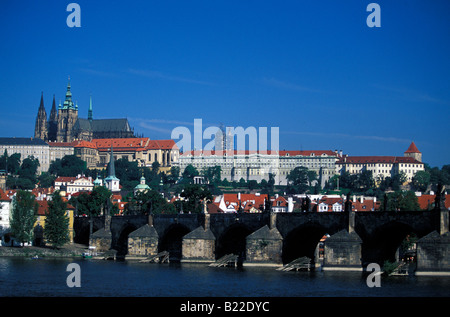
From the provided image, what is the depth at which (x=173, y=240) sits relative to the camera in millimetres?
77875

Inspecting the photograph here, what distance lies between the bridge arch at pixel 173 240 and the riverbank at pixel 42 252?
9260 mm

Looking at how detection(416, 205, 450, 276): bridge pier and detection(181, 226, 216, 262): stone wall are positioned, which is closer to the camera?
detection(416, 205, 450, 276): bridge pier

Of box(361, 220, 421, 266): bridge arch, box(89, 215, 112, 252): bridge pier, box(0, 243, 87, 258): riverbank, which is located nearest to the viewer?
box(361, 220, 421, 266): bridge arch

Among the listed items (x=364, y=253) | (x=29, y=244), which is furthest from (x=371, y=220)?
(x=29, y=244)

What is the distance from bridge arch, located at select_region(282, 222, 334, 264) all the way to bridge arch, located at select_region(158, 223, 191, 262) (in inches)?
489

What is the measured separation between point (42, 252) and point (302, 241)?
86.5 ft

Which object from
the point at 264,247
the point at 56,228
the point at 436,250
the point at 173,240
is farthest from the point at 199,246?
the point at 436,250

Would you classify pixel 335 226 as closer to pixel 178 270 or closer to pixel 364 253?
pixel 364 253

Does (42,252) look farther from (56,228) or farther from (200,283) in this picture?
(200,283)

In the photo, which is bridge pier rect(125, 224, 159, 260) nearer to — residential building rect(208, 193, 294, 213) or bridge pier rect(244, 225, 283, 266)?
bridge pier rect(244, 225, 283, 266)

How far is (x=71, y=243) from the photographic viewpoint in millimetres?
88000

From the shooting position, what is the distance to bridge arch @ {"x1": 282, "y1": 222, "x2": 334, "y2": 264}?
62.4m

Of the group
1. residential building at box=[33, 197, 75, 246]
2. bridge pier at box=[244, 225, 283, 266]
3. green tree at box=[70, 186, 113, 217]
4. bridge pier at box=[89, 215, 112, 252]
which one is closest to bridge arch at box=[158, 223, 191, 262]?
bridge pier at box=[89, 215, 112, 252]
